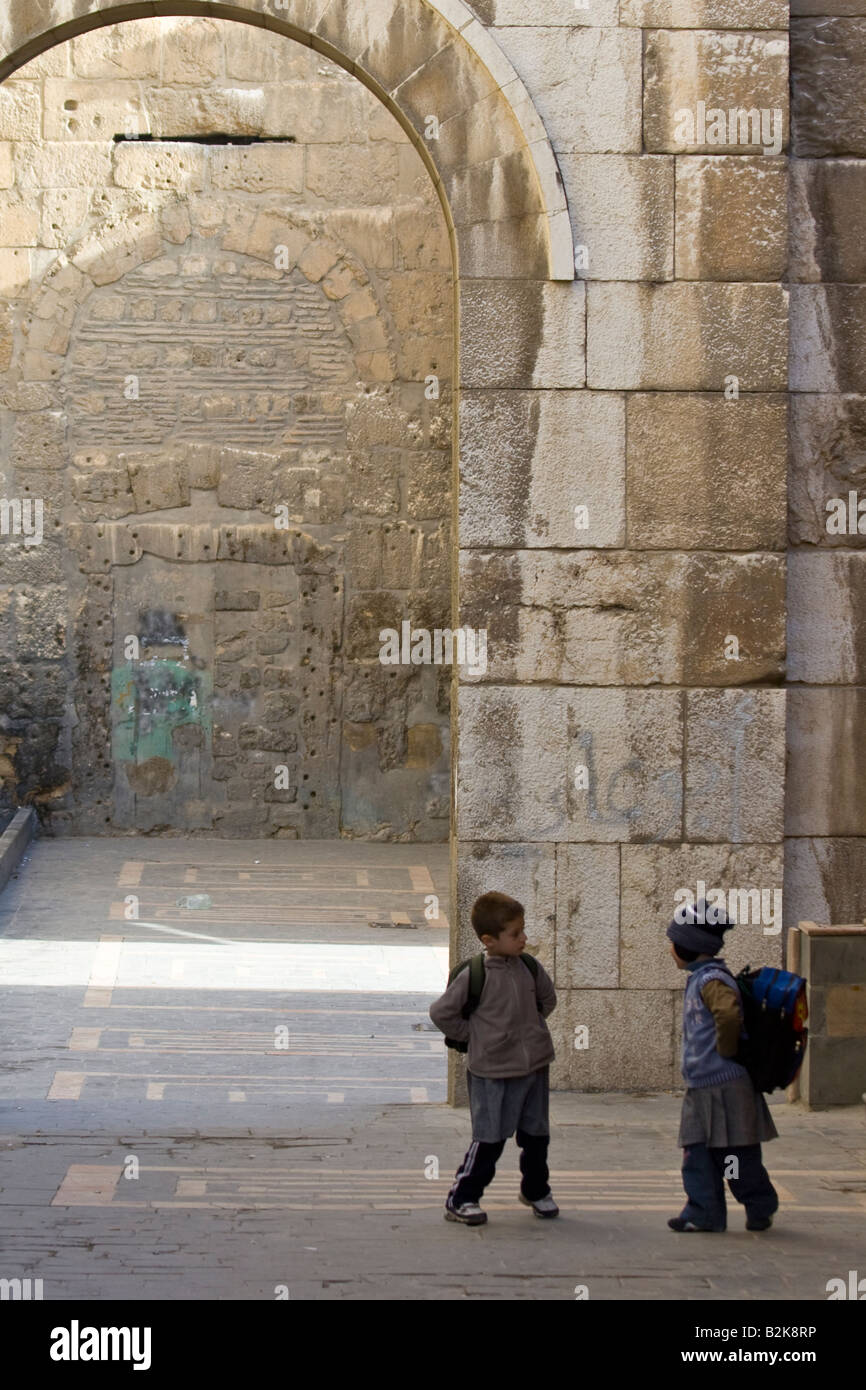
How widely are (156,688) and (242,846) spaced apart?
1523mm

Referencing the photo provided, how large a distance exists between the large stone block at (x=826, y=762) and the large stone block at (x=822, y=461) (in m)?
0.63

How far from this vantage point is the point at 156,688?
46.8 ft

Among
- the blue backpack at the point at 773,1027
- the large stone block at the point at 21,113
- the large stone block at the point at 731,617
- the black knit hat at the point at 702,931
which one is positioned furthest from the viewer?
the large stone block at the point at 21,113

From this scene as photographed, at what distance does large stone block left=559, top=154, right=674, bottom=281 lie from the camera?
21.2ft

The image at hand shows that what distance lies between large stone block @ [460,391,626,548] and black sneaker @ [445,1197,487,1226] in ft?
8.31

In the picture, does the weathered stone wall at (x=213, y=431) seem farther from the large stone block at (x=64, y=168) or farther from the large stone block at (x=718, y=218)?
the large stone block at (x=718, y=218)

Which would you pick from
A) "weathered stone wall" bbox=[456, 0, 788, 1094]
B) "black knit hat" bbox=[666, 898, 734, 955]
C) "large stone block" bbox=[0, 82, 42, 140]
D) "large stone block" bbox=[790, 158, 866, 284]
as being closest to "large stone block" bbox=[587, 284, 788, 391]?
"weathered stone wall" bbox=[456, 0, 788, 1094]

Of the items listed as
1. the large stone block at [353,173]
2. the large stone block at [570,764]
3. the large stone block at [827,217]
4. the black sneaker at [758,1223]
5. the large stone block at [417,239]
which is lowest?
the black sneaker at [758,1223]

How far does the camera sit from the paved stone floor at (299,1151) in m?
4.55

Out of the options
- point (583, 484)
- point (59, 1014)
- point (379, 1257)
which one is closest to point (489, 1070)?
point (379, 1257)

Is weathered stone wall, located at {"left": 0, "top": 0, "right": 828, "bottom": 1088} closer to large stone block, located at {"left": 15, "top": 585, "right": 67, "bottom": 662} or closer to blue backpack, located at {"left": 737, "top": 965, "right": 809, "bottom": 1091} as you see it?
blue backpack, located at {"left": 737, "top": 965, "right": 809, "bottom": 1091}

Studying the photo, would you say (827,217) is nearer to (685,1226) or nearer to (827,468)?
(827,468)

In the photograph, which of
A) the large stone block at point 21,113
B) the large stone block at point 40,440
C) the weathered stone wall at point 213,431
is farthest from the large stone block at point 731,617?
the large stone block at point 21,113

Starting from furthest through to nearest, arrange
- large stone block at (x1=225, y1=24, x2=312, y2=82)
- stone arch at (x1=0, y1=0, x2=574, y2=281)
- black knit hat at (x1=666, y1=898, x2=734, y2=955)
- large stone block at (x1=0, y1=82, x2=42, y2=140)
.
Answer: large stone block at (x1=0, y1=82, x2=42, y2=140) < large stone block at (x1=225, y1=24, x2=312, y2=82) < stone arch at (x1=0, y1=0, x2=574, y2=281) < black knit hat at (x1=666, y1=898, x2=734, y2=955)
